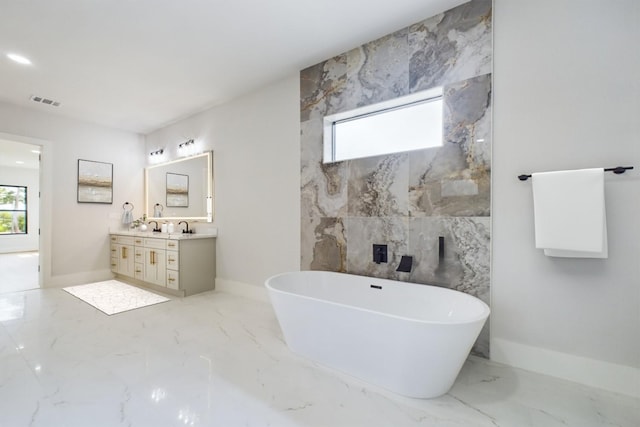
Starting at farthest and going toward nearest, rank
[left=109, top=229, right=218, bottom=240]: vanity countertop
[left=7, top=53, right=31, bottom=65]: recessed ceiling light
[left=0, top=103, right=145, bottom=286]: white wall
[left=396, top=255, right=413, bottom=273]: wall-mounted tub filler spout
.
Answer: [left=0, top=103, right=145, bottom=286]: white wall
[left=109, top=229, right=218, bottom=240]: vanity countertop
[left=7, top=53, right=31, bottom=65]: recessed ceiling light
[left=396, top=255, right=413, bottom=273]: wall-mounted tub filler spout

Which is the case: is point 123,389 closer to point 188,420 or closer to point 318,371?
point 188,420

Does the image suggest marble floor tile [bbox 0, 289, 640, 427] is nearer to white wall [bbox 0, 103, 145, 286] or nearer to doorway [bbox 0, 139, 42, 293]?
white wall [bbox 0, 103, 145, 286]

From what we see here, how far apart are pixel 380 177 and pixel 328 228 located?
76 centimetres

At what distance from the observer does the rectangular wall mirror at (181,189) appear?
4199 mm

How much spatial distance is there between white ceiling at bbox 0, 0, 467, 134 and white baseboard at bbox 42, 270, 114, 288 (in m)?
2.56

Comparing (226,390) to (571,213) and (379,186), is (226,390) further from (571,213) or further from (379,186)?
(571,213)

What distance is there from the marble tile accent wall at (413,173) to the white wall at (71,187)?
3838mm

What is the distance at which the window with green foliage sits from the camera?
7.83 meters

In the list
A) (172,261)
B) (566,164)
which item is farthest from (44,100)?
(566,164)

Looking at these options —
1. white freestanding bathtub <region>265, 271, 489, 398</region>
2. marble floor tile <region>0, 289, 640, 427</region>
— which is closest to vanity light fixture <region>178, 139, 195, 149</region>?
marble floor tile <region>0, 289, 640, 427</region>

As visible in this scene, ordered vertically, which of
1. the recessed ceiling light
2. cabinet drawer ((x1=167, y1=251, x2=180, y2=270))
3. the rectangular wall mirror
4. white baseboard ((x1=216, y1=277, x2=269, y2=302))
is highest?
the recessed ceiling light

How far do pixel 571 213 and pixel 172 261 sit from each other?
405cm

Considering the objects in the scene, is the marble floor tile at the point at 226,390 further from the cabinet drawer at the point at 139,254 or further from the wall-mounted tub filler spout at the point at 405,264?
the cabinet drawer at the point at 139,254

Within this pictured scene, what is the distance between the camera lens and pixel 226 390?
1703 mm
